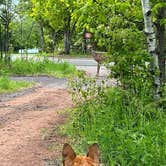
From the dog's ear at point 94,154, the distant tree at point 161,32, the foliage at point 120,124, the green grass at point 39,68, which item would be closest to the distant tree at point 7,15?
the green grass at point 39,68

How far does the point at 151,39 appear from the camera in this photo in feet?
28.6

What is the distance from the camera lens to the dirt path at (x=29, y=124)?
802cm

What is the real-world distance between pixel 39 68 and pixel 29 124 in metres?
13.6

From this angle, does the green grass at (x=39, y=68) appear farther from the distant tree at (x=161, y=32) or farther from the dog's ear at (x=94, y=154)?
the dog's ear at (x=94, y=154)

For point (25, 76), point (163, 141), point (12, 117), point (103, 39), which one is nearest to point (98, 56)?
point (25, 76)

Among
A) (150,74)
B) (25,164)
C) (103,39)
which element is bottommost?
(25,164)

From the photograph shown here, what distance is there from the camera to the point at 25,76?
22.3m

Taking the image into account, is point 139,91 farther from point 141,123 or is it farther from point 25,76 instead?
point 25,76

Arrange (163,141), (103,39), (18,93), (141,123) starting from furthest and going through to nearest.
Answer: (18,93)
(103,39)
(141,123)
(163,141)

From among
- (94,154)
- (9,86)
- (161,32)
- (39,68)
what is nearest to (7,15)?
(39,68)

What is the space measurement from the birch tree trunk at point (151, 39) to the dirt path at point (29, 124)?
1808 millimetres

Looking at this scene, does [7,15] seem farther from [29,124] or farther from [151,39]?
[151,39]

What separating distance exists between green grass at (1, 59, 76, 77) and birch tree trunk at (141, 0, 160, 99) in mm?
13624

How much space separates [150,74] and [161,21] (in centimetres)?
95
